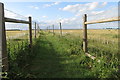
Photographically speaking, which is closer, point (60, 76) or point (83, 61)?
point (60, 76)

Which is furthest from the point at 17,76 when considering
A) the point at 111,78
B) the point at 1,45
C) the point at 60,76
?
the point at 111,78

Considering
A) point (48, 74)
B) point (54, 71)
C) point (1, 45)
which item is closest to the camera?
point (1, 45)

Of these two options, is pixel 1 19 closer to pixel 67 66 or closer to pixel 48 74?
pixel 48 74

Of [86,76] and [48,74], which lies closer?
[86,76]

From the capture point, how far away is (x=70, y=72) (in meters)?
4.39

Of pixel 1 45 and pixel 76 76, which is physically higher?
pixel 1 45

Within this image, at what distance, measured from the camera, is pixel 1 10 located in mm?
3434

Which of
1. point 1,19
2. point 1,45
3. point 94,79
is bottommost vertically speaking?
point 94,79

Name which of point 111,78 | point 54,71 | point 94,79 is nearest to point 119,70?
point 111,78

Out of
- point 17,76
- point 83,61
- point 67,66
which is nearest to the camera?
point 17,76

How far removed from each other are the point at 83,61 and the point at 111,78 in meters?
1.88

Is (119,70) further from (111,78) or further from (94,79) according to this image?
(94,79)

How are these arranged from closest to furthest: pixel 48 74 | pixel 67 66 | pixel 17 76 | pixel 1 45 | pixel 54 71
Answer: pixel 1 45 < pixel 17 76 < pixel 48 74 < pixel 54 71 < pixel 67 66

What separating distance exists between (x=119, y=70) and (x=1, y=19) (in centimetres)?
300
